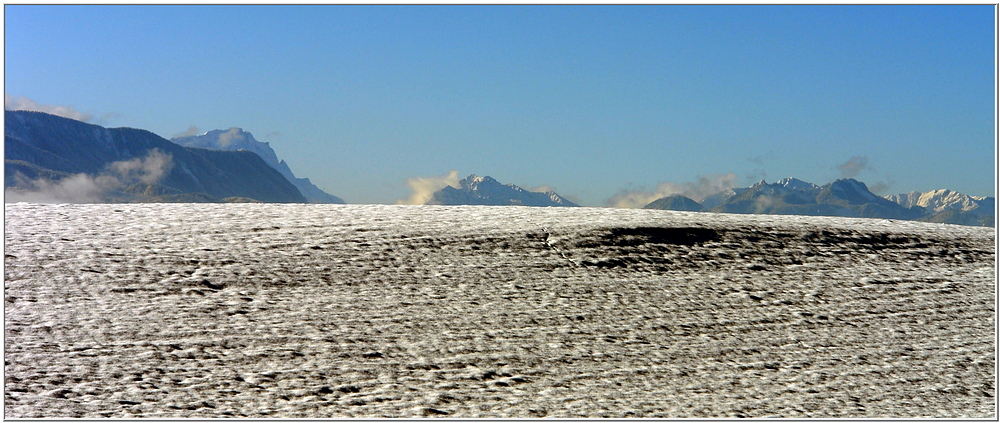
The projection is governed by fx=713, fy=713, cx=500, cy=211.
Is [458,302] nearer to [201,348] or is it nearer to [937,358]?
[201,348]

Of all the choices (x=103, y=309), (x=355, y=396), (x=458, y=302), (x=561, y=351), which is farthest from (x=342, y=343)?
(x=103, y=309)

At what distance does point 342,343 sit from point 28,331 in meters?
3.23

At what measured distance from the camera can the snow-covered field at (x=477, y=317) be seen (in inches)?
259

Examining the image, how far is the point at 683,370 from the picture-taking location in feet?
24.0

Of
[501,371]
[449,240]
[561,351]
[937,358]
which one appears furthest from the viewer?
[449,240]

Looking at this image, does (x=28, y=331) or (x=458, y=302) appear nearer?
(x=28, y=331)

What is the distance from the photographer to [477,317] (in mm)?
8117

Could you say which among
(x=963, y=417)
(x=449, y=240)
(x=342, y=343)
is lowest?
(x=963, y=417)

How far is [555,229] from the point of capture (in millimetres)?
11008

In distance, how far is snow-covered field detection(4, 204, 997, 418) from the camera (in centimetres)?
657

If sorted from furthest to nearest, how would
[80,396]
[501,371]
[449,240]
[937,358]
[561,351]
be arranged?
[449,240] < [937,358] < [561,351] < [501,371] < [80,396]

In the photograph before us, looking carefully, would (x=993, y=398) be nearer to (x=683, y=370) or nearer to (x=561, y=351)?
(x=683, y=370)

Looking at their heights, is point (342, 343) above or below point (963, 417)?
above

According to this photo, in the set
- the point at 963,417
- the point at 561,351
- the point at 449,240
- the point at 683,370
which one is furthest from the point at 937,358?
the point at 449,240
